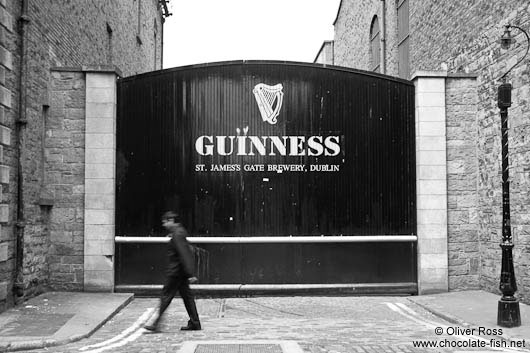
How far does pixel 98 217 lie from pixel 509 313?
8.26 metres

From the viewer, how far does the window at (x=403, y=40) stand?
20403mm

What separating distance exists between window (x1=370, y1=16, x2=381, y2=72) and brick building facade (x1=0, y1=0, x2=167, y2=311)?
1324 centimetres

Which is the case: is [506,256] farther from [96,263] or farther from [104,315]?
[96,263]

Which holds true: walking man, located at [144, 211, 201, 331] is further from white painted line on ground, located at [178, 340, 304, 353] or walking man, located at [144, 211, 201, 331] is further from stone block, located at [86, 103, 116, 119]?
stone block, located at [86, 103, 116, 119]

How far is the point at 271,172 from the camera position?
13.3 meters

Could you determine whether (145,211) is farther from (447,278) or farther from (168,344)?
(447,278)

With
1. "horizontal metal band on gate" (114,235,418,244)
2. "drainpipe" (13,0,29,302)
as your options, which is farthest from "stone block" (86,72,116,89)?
"horizontal metal band on gate" (114,235,418,244)

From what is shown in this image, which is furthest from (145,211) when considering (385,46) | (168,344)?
(385,46)

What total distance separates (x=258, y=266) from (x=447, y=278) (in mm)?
4141

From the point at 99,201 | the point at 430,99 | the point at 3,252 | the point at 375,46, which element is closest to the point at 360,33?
the point at 375,46

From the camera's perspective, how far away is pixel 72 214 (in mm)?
12914

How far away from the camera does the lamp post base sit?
9551 mm

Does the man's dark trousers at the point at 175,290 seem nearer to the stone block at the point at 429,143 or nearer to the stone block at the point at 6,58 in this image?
the stone block at the point at 6,58

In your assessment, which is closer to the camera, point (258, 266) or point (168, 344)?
point (168, 344)
